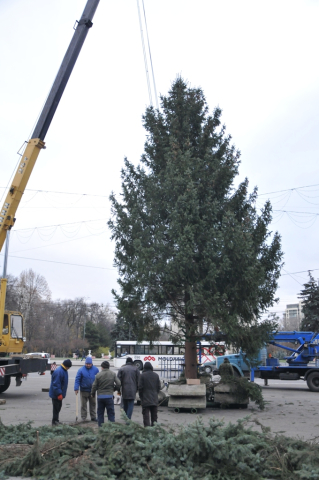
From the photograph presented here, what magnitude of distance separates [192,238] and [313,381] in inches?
536

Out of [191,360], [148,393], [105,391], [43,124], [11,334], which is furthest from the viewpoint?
[11,334]

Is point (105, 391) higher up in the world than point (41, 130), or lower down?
lower down

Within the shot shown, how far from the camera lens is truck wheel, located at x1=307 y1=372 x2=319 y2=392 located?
2217cm

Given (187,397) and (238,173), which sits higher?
(238,173)

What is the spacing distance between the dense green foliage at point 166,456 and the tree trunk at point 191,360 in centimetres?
719

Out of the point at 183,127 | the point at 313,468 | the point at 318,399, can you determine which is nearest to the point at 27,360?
the point at 183,127

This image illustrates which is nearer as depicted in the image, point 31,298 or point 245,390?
point 245,390

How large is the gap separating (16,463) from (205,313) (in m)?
7.90

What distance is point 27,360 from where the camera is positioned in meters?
16.9


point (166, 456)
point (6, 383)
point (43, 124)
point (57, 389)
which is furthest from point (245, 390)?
point (43, 124)

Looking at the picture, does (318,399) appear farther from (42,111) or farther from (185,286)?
(42,111)

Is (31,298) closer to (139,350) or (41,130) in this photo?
(139,350)

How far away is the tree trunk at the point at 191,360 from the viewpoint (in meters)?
14.2

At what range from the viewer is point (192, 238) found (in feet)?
42.3
